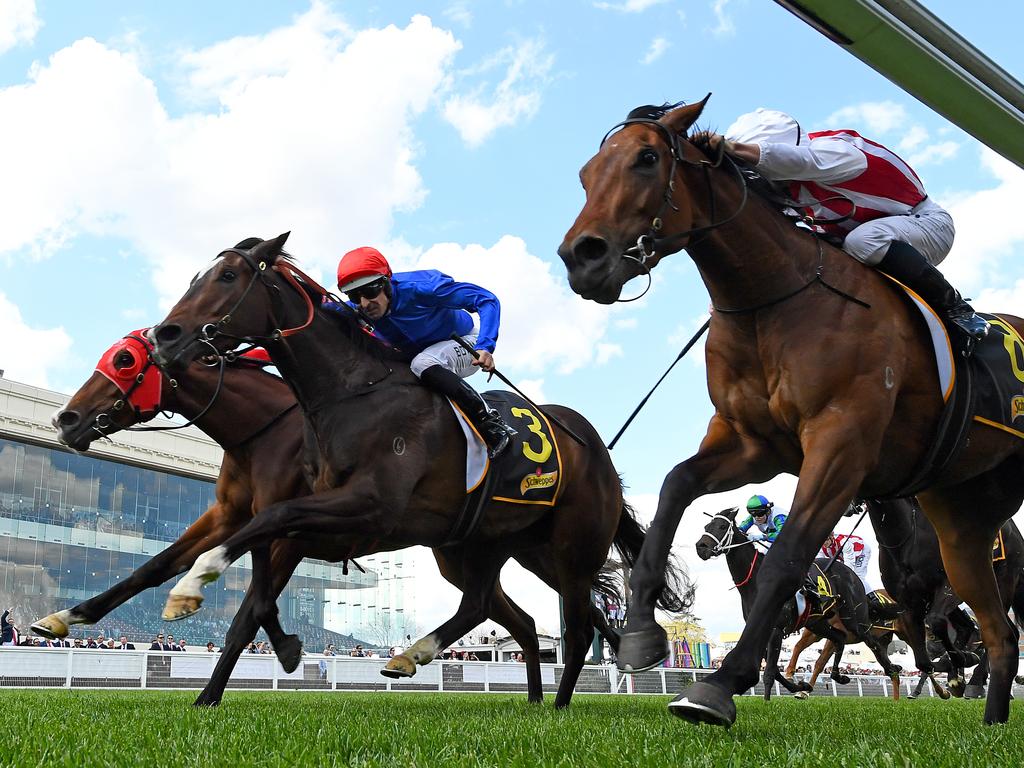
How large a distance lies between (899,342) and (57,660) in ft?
45.7

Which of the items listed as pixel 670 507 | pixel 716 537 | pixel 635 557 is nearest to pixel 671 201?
pixel 670 507

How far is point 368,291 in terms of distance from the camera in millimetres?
6320

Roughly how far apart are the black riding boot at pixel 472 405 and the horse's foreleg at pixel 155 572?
1.96m

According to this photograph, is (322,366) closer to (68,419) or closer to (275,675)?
(68,419)

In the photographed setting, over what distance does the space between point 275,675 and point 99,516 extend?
89.2 feet

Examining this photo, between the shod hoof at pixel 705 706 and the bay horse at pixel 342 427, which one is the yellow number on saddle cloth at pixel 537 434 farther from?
the shod hoof at pixel 705 706

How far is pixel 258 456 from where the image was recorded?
6883mm

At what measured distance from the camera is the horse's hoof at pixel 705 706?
3258 millimetres

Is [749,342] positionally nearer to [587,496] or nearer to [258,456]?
[587,496]

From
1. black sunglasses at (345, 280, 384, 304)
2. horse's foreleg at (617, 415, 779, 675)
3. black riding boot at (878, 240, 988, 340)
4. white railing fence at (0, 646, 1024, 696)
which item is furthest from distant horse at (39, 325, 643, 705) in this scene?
white railing fence at (0, 646, 1024, 696)

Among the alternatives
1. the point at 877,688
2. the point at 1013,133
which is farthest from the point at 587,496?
the point at 877,688

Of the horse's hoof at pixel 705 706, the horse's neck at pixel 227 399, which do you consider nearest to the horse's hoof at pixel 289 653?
the horse's neck at pixel 227 399

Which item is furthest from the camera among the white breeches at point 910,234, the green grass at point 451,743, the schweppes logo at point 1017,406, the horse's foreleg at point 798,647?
the horse's foreleg at point 798,647

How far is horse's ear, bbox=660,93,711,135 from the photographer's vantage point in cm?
418
